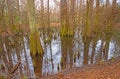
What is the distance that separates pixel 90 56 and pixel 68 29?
883cm

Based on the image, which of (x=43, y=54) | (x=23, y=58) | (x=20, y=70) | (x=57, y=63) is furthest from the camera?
(x=43, y=54)

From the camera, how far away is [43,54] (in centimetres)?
1142

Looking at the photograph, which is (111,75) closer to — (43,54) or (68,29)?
(43,54)

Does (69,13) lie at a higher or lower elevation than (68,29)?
higher

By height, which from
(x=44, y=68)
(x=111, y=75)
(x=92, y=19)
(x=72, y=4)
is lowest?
(x=44, y=68)

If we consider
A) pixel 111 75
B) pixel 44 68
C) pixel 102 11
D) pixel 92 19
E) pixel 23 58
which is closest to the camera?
pixel 111 75

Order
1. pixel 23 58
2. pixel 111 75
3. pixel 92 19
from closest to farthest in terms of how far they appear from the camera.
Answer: pixel 111 75, pixel 23 58, pixel 92 19

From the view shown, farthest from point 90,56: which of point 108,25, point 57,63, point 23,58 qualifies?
point 108,25

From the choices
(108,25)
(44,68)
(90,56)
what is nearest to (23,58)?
(44,68)

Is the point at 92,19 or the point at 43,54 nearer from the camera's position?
the point at 43,54

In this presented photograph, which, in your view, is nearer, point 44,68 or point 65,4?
point 44,68

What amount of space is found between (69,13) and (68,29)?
5.39 ft

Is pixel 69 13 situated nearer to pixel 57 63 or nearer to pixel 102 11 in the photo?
pixel 102 11

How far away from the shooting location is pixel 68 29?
19.2 meters
